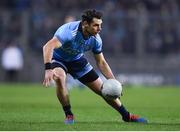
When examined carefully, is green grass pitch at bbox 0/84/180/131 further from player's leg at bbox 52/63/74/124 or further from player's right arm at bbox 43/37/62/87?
player's right arm at bbox 43/37/62/87

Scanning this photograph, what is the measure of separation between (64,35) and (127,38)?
66.4 feet

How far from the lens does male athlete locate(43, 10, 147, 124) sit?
1342 cm

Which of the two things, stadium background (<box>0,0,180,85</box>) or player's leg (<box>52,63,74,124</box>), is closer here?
player's leg (<box>52,63,74,124</box>)

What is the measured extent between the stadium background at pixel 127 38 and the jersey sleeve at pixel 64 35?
63.5 feet

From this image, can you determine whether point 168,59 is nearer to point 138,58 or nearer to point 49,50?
point 138,58

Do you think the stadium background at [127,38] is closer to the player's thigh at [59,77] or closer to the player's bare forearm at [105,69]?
the player's bare forearm at [105,69]

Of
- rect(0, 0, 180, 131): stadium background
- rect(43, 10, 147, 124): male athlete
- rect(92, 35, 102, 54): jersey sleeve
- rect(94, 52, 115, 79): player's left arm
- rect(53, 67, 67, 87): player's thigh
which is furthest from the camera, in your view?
rect(0, 0, 180, 131): stadium background

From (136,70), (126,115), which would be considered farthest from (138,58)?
(126,115)

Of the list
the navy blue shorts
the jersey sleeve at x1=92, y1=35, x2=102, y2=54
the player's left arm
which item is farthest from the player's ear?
the navy blue shorts

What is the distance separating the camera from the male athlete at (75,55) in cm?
1342

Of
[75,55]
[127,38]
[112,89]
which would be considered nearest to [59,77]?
[75,55]

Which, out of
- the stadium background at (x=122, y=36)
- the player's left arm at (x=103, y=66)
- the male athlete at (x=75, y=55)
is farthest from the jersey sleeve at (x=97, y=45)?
the stadium background at (x=122, y=36)

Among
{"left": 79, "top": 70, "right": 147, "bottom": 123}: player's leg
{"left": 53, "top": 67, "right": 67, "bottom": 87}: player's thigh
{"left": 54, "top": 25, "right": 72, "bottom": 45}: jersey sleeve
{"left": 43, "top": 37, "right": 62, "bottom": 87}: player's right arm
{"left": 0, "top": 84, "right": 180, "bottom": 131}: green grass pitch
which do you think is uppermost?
{"left": 54, "top": 25, "right": 72, "bottom": 45}: jersey sleeve

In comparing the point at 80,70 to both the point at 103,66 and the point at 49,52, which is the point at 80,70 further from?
the point at 49,52
